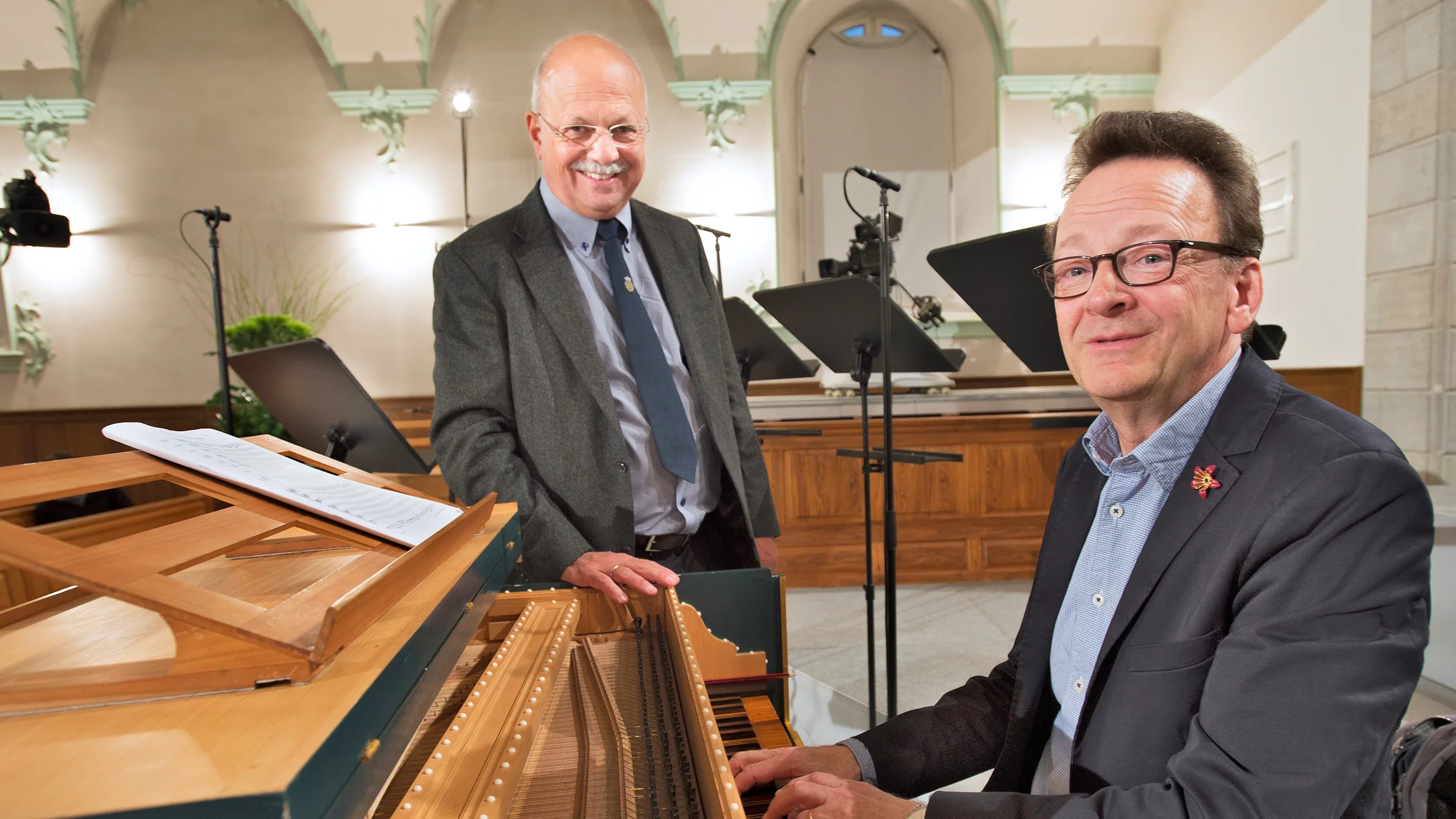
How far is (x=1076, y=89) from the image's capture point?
7.46 metres

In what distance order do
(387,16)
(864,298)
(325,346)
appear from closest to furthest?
(325,346), (864,298), (387,16)

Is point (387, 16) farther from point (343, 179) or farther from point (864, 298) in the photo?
point (864, 298)

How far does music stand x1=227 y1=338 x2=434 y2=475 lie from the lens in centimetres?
258

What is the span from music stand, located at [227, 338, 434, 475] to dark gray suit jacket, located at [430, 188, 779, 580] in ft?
2.70

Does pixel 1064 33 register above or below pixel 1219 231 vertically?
above

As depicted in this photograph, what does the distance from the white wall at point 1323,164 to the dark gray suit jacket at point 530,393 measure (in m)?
4.89

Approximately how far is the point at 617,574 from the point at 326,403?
1794 millimetres

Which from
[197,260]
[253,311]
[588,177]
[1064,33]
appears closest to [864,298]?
[588,177]

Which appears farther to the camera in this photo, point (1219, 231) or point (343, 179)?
point (343, 179)

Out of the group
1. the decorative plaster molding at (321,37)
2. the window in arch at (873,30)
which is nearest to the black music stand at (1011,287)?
the window in arch at (873,30)

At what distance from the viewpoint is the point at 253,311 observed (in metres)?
7.44

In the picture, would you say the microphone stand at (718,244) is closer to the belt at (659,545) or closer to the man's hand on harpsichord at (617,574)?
the belt at (659,545)

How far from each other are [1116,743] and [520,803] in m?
0.70

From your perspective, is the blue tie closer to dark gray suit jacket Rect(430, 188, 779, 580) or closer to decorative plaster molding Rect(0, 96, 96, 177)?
dark gray suit jacket Rect(430, 188, 779, 580)
